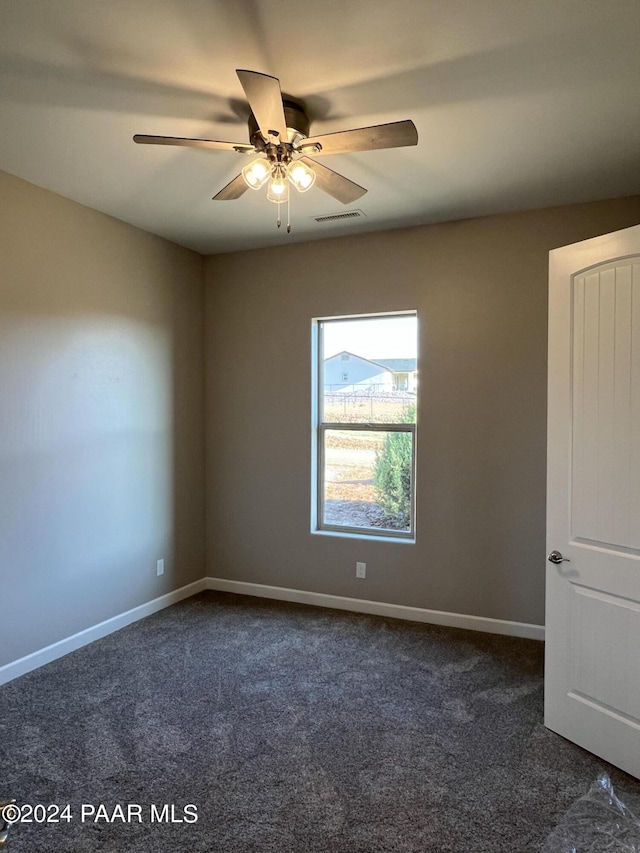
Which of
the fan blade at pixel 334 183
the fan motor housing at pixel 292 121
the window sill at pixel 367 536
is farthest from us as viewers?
the window sill at pixel 367 536

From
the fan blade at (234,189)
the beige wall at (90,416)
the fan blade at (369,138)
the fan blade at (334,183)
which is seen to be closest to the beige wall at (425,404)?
the beige wall at (90,416)

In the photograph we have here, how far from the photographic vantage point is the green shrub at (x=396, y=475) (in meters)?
4.05

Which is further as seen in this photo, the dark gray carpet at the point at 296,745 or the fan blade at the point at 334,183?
the fan blade at the point at 334,183

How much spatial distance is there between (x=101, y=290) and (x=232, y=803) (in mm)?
3038

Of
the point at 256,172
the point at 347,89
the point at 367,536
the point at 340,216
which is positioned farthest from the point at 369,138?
the point at 367,536

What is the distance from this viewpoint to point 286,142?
217cm

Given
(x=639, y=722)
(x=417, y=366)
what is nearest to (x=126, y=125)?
(x=417, y=366)

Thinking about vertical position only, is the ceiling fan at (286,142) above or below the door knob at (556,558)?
above

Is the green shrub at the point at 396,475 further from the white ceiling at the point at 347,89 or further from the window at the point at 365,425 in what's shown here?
the white ceiling at the point at 347,89

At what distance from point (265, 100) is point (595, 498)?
207 cm

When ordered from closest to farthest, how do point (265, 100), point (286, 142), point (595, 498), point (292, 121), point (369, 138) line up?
point (265, 100)
point (369, 138)
point (286, 142)
point (292, 121)
point (595, 498)

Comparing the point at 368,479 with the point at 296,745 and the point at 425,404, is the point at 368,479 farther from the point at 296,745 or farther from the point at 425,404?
the point at 296,745

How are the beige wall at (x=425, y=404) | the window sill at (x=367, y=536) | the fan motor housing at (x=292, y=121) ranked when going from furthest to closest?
the window sill at (x=367, y=536) → the beige wall at (x=425, y=404) → the fan motor housing at (x=292, y=121)

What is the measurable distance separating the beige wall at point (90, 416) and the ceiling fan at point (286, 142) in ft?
4.59
